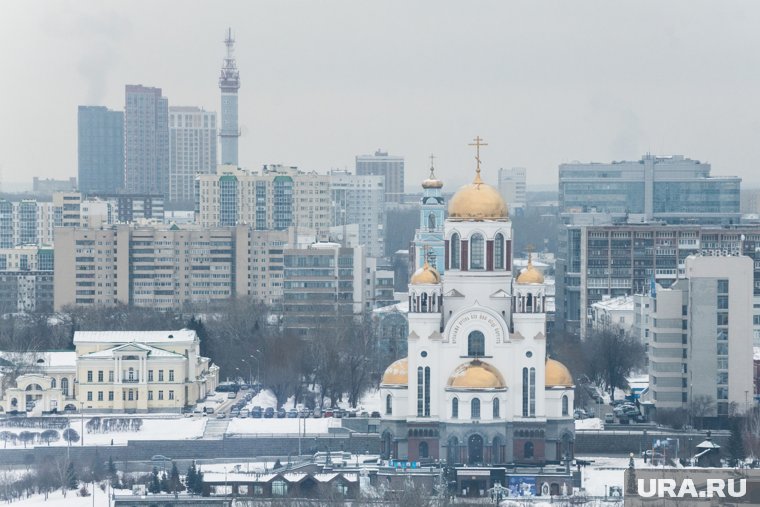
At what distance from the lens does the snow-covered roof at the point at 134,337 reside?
65.1 meters

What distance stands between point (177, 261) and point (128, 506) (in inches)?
1865

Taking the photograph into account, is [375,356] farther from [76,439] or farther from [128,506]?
[128,506]

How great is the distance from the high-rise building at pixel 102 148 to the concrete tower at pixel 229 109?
1024 inches

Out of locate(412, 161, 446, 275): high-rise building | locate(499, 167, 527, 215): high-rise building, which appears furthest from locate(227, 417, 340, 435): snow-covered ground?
locate(499, 167, 527, 215): high-rise building

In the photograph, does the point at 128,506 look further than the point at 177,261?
No

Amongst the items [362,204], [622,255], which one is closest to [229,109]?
[362,204]

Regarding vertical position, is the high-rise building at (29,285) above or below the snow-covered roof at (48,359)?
above

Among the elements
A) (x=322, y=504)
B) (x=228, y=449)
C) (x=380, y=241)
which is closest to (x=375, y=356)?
(x=228, y=449)

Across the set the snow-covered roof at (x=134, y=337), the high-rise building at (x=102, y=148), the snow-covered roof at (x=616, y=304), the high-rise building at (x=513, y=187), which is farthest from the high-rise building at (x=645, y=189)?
the high-rise building at (x=102, y=148)

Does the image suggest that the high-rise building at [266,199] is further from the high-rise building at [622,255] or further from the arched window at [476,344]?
the arched window at [476,344]

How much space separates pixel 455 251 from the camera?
5553 cm

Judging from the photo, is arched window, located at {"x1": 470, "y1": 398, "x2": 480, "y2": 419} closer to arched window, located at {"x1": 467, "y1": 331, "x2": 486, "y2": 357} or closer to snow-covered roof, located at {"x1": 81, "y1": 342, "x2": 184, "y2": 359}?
arched window, located at {"x1": 467, "y1": 331, "x2": 486, "y2": 357}

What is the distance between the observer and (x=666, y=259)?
274 ft

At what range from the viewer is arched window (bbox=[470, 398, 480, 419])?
54000 mm
